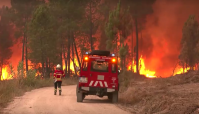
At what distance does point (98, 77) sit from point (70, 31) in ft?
108

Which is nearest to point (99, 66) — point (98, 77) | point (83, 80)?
point (98, 77)

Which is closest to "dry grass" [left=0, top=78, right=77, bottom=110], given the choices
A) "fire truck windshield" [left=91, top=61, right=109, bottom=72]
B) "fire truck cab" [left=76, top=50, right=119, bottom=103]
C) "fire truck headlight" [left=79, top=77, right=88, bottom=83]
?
"fire truck headlight" [left=79, top=77, right=88, bottom=83]

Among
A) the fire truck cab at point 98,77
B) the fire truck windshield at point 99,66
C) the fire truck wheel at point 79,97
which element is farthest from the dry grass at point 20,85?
the fire truck windshield at point 99,66

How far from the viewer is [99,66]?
54.5ft

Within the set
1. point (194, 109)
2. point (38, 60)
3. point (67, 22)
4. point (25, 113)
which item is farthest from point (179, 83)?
point (67, 22)

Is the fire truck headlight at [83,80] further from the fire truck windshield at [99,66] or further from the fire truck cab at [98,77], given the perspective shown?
the fire truck windshield at [99,66]

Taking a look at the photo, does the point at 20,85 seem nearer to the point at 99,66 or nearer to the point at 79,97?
the point at 79,97

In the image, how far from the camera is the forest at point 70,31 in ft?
113

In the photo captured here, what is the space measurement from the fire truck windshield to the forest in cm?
1372

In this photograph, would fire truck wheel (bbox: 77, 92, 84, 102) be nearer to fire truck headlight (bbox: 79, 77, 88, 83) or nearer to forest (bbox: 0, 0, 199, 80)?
fire truck headlight (bbox: 79, 77, 88, 83)

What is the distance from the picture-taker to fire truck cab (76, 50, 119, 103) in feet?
52.5

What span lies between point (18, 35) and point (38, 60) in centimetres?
1339

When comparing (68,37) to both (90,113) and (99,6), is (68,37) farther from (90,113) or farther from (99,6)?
(90,113)

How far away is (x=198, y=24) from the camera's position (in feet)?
151
